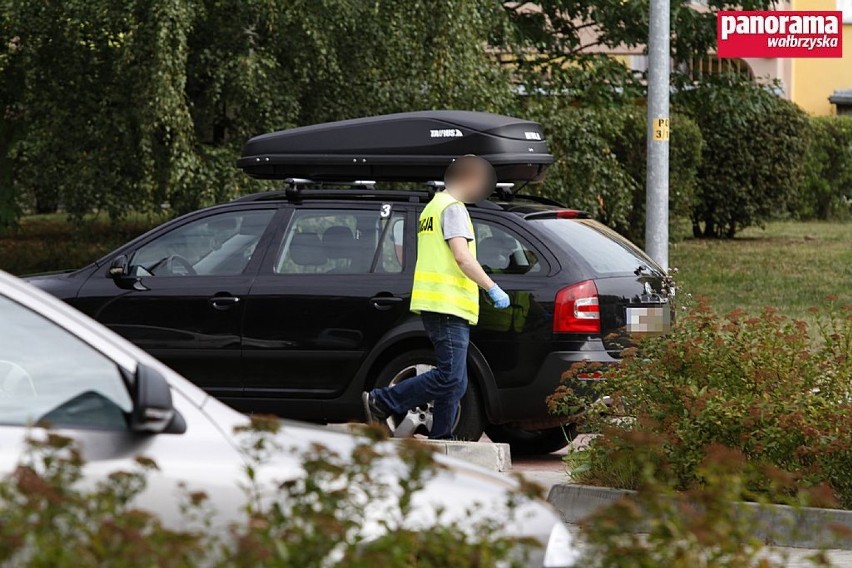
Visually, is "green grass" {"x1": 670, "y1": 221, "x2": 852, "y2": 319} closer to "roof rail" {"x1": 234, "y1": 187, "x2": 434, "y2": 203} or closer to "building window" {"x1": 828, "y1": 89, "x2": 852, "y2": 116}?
"roof rail" {"x1": 234, "y1": 187, "x2": 434, "y2": 203}

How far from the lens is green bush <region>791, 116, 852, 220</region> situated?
3875 centimetres

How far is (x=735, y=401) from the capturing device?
7492 millimetres

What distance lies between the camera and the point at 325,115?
18.0 m

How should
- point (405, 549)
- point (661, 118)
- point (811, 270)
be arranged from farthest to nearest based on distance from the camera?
1. point (811, 270)
2. point (661, 118)
3. point (405, 549)

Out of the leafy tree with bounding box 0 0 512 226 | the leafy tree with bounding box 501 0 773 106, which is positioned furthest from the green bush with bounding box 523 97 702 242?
the leafy tree with bounding box 0 0 512 226

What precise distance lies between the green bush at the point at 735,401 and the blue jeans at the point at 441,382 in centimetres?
65

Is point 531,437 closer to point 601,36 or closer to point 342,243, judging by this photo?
point 342,243

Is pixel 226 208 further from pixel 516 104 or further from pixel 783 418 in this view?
pixel 516 104

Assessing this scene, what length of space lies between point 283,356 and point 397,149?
1603 millimetres

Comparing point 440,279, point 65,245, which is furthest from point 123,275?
point 65,245

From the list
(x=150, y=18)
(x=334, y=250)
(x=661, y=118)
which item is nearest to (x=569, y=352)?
(x=334, y=250)

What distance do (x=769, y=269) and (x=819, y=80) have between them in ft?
102

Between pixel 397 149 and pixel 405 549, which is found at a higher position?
pixel 397 149

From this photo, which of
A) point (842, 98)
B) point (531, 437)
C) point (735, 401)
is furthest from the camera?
point (842, 98)
